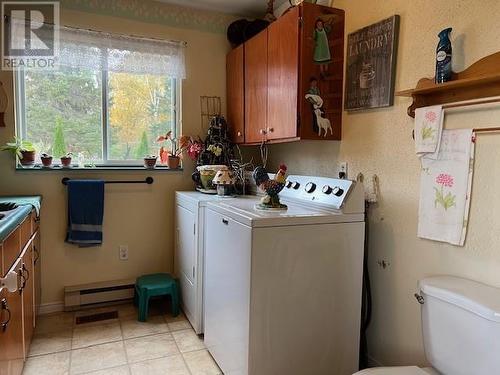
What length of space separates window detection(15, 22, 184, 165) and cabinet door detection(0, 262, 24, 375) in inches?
54.4

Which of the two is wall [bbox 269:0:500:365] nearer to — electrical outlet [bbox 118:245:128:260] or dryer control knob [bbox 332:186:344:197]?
dryer control knob [bbox 332:186:344:197]

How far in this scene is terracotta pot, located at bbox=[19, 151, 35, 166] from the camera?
2625 mm

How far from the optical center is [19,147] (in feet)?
8.54

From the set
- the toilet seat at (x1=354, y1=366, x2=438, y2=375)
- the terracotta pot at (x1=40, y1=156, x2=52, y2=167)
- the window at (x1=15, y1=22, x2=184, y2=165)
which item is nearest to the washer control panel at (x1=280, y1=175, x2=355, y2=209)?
the toilet seat at (x1=354, y1=366, x2=438, y2=375)

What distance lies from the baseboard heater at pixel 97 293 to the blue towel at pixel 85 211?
0.35 meters

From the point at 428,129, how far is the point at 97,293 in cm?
262

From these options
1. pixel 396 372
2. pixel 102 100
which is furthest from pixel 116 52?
pixel 396 372

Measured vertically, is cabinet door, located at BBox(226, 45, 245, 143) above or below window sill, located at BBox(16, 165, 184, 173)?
above

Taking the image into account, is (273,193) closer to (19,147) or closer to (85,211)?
(85,211)

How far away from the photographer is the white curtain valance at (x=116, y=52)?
8.81 ft

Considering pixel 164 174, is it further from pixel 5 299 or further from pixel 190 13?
pixel 5 299

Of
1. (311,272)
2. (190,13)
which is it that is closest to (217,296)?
(311,272)

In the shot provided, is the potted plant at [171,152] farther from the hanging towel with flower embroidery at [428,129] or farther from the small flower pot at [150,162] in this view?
the hanging towel with flower embroidery at [428,129]

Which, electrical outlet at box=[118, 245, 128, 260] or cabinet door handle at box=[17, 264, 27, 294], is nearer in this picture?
cabinet door handle at box=[17, 264, 27, 294]
